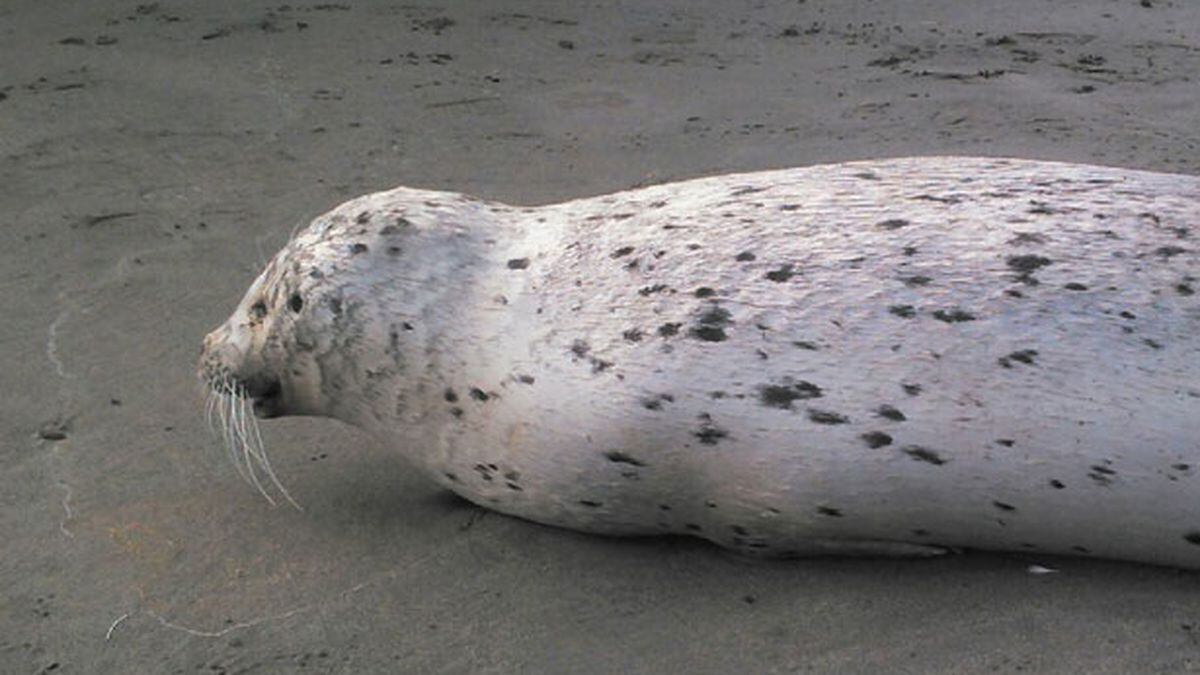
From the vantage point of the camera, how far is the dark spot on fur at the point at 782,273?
2.67 meters

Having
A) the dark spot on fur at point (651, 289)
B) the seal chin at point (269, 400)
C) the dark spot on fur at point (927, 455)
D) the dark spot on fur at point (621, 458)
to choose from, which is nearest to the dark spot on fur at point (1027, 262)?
the dark spot on fur at point (927, 455)

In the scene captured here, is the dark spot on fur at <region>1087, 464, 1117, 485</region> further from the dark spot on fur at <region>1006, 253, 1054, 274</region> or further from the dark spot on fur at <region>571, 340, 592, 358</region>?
the dark spot on fur at <region>571, 340, 592, 358</region>

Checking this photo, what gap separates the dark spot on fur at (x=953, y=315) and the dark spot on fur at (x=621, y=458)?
0.55 m

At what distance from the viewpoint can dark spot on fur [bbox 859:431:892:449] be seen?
2.51 meters

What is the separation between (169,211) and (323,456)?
5.65 feet

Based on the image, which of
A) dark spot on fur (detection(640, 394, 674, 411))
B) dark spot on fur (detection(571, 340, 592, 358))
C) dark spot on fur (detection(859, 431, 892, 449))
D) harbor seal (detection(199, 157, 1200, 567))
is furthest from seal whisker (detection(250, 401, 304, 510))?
dark spot on fur (detection(859, 431, 892, 449))

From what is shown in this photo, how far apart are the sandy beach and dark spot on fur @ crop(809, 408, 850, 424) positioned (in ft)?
1.08

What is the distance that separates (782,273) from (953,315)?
0.31m

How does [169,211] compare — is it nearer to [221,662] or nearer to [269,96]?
[269,96]

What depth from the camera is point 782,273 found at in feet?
8.80

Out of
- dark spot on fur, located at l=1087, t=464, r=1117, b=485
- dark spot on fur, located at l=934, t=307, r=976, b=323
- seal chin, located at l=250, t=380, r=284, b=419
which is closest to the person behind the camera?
dark spot on fur, located at l=1087, t=464, r=1117, b=485

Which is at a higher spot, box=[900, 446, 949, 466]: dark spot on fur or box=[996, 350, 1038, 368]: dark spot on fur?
box=[996, 350, 1038, 368]: dark spot on fur

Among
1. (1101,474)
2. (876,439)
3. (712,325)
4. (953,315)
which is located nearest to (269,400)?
(712,325)

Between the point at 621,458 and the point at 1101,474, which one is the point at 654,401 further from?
the point at 1101,474
